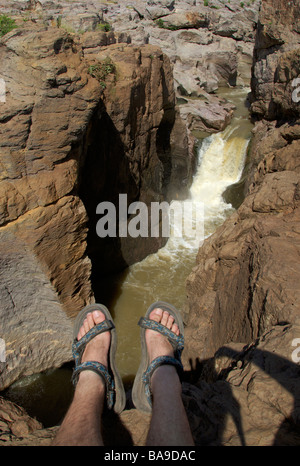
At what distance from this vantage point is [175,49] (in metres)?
19.1

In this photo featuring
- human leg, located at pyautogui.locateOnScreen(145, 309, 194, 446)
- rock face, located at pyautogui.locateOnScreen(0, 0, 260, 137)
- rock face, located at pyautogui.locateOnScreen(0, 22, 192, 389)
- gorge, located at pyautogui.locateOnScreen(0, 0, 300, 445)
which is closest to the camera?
human leg, located at pyautogui.locateOnScreen(145, 309, 194, 446)

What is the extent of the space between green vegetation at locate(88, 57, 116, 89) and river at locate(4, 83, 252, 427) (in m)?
4.03

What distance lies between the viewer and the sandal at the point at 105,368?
1.99 m

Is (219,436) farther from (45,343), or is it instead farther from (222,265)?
(222,265)

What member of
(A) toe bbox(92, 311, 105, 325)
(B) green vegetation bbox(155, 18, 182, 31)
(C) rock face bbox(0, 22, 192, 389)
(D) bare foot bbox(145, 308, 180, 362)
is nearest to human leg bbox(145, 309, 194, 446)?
(D) bare foot bbox(145, 308, 180, 362)

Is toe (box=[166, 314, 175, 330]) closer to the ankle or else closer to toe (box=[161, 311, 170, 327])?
toe (box=[161, 311, 170, 327])

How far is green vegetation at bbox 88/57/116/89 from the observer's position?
4.70 m

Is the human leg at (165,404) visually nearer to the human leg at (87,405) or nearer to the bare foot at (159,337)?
the bare foot at (159,337)

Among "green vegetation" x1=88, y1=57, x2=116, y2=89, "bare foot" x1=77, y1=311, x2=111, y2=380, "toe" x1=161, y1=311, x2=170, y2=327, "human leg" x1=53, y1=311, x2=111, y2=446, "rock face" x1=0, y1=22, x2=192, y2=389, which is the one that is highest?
"green vegetation" x1=88, y1=57, x2=116, y2=89

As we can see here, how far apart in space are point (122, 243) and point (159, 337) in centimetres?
398

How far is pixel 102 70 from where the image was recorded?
4.74 m

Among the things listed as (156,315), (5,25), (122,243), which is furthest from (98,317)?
(5,25)

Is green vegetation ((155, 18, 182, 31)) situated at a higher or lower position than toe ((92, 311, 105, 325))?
higher
